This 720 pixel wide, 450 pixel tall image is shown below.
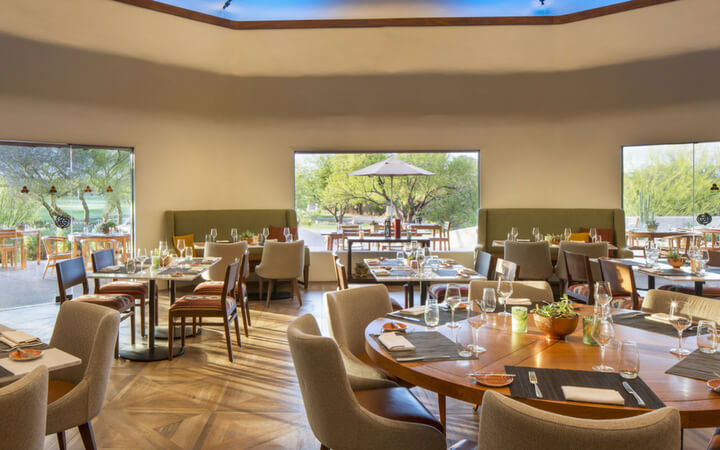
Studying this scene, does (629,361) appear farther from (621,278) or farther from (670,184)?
(670,184)

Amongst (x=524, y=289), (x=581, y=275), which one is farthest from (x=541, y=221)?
(x=524, y=289)

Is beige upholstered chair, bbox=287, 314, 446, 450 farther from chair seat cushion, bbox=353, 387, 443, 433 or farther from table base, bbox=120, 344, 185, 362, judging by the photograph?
table base, bbox=120, 344, 185, 362

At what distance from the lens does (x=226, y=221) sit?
8.84 m

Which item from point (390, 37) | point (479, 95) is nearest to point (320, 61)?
point (390, 37)

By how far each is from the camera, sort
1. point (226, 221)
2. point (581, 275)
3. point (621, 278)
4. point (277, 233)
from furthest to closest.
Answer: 1. point (226, 221)
2. point (277, 233)
3. point (581, 275)
4. point (621, 278)

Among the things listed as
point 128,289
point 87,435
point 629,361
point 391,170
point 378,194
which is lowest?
point 87,435

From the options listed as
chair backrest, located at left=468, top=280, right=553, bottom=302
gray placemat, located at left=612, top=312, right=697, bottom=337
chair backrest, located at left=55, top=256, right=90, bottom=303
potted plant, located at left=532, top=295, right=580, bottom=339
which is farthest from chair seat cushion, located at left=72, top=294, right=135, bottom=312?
gray placemat, located at left=612, top=312, right=697, bottom=337

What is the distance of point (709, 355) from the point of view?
2.18m

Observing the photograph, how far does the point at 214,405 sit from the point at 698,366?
9.90ft

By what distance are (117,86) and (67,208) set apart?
6.23ft

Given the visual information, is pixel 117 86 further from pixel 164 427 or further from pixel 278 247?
pixel 164 427

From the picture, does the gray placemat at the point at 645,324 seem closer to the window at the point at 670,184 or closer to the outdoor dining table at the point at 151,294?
the outdoor dining table at the point at 151,294

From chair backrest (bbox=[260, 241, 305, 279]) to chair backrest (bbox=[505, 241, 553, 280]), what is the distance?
2.84m

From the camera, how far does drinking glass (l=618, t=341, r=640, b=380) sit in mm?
1907
